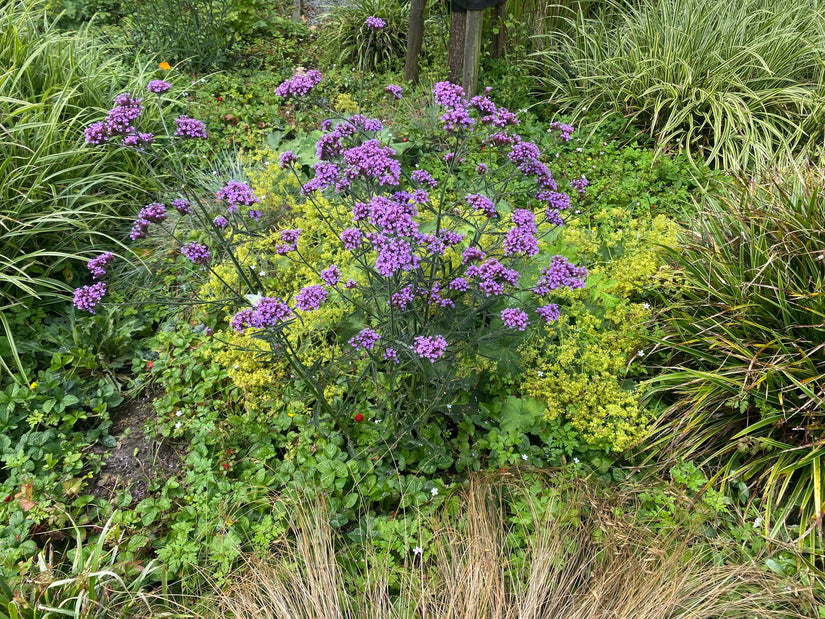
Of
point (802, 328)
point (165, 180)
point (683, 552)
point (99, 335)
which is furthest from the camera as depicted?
point (165, 180)

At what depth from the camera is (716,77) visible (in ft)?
15.3

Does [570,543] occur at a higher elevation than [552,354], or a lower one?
lower

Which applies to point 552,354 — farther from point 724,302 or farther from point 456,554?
point 456,554

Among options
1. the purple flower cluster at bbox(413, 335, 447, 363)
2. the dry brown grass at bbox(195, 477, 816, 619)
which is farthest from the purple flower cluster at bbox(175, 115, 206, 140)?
the dry brown grass at bbox(195, 477, 816, 619)

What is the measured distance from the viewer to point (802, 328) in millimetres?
2734

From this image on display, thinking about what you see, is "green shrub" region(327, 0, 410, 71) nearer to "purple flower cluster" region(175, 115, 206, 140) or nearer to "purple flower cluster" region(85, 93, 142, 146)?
"purple flower cluster" region(175, 115, 206, 140)

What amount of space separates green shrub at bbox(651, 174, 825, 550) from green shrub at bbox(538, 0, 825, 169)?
5.26 feet

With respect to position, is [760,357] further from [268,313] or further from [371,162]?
[268,313]

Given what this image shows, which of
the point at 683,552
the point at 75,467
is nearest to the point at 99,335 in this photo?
the point at 75,467

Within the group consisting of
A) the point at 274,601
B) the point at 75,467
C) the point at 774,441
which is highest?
the point at 774,441

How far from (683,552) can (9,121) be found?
4458 mm

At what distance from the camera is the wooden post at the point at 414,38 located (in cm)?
483

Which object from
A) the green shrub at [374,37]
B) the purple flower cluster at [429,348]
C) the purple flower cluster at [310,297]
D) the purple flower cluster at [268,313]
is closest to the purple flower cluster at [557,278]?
the purple flower cluster at [429,348]

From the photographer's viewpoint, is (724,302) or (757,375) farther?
(724,302)
